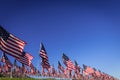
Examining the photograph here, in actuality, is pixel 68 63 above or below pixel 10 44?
above

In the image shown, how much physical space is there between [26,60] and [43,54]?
443 cm

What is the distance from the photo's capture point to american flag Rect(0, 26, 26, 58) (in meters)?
36.0

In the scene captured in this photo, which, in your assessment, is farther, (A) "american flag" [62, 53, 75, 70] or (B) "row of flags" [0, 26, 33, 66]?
(A) "american flag" [62, 53, 75, 70]

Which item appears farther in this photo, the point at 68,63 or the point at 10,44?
the point at 68,63

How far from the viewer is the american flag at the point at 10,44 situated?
35991 millimetres

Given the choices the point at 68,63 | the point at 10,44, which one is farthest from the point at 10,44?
the point at 68,63

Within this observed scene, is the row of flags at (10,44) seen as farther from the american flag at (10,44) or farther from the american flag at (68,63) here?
the american flag at (68,63)

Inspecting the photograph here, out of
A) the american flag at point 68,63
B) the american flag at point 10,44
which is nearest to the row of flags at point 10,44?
the american flag at point 10,44

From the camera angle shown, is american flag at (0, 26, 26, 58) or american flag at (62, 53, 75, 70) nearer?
american flag at (0, 26, 26, 58)

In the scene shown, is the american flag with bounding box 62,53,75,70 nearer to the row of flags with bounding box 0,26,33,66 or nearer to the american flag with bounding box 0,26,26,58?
the row of flags with bounding box 0,26,33,66

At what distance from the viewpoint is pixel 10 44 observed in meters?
36.7

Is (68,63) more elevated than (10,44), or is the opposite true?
(68,63)

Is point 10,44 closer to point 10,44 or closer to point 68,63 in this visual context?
point 10,44

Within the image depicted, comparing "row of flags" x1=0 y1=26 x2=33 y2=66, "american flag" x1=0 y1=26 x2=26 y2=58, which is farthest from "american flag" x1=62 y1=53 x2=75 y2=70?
"american flag" x1=0 y1=26 x2=26 y2=58
